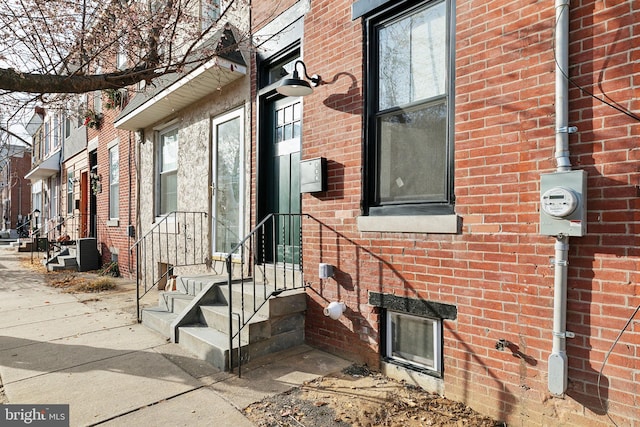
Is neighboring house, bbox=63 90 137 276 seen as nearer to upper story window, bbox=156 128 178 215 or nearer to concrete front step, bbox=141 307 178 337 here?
upper story window, bbox=156 128 178 215

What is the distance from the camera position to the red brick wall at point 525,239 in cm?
239

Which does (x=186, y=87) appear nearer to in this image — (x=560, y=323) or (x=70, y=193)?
(x=560, y=323)

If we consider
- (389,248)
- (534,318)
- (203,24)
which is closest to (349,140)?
(389,248)

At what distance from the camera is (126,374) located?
3592 millimetres

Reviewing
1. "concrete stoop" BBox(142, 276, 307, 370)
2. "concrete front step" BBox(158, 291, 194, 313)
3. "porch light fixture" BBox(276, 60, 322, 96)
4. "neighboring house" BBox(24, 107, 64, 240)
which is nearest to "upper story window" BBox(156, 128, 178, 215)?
"concrete front step" BBox(158, 291, 194, 313)

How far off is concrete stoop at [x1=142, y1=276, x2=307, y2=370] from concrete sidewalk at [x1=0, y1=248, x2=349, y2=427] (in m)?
0.12

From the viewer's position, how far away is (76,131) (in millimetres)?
13539

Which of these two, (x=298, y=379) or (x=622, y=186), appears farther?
(x=298, y=379)

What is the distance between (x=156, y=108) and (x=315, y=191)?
4.55 metres

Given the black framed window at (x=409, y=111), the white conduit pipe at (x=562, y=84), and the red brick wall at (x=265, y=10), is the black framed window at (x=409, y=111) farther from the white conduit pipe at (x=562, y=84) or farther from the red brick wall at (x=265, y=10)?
the red brick wall at (x=265, y=10)

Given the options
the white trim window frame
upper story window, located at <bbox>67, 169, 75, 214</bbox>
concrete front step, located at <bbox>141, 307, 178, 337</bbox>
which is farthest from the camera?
upper story window, located at <bbox>67, 169, 75, 214</bbox>

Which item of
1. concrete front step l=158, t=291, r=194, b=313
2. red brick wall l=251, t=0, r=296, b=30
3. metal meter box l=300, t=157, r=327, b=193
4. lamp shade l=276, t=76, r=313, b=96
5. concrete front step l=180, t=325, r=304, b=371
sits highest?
red brick wall l=251, t=0, r=296, b=30

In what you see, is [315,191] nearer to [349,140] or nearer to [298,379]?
[349,140]

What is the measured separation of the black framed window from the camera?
→ 3.36 meters
